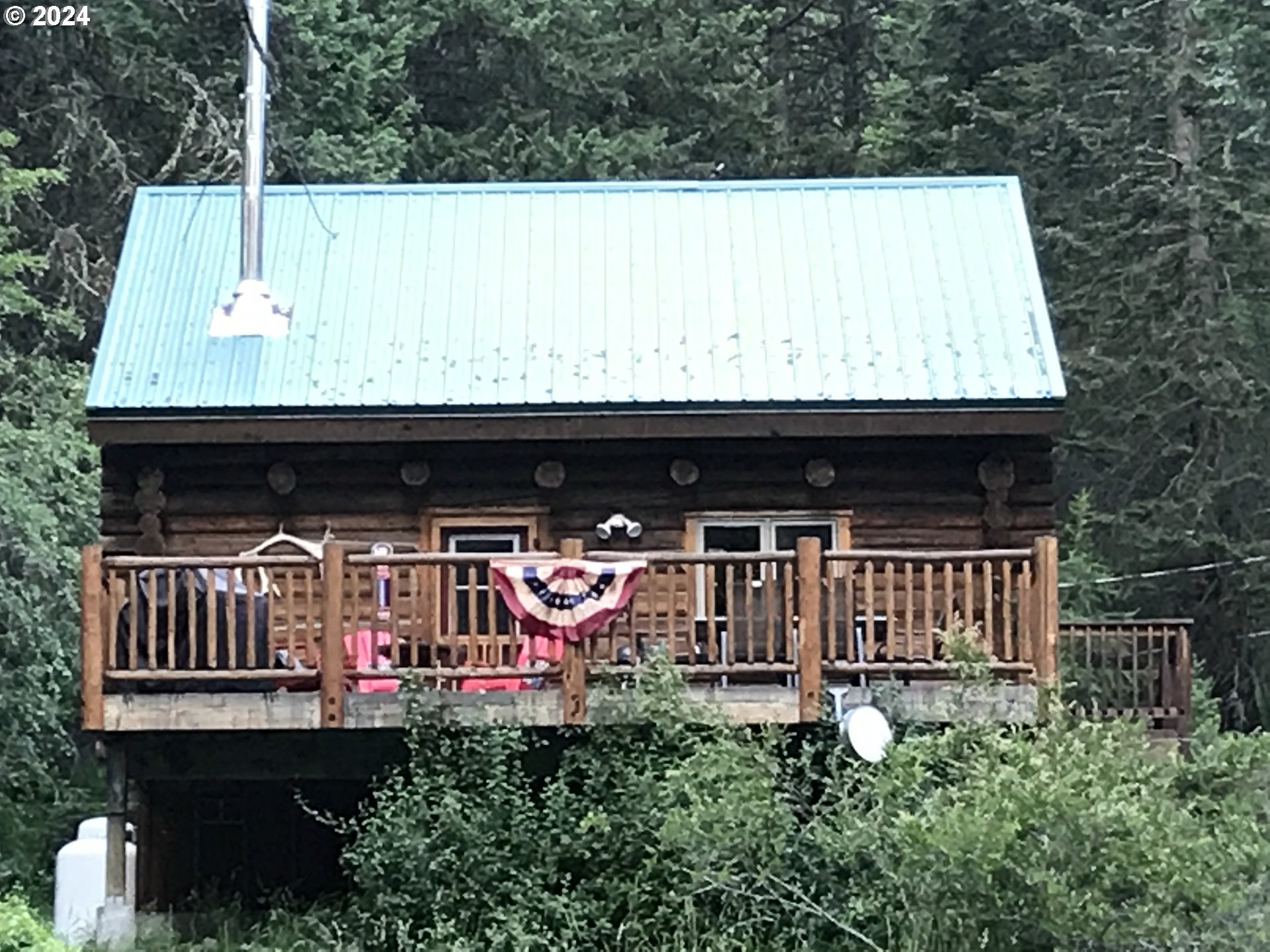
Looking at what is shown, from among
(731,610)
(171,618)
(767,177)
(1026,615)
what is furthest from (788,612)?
(767,177)

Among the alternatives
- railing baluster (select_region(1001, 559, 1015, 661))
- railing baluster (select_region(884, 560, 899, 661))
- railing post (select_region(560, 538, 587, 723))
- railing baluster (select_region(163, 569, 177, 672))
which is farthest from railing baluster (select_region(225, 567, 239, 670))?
railing baluster (select_region(1001, 559, 1015, 661))

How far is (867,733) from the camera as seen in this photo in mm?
11664

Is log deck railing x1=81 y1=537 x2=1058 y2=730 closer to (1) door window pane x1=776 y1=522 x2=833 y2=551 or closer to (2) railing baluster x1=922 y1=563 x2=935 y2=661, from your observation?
(2) railing baluster x1=922 y1=563 x2=935 y2=661

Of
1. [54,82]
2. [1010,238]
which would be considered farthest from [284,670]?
[54,82]

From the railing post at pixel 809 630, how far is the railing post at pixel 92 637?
4169 millimetres

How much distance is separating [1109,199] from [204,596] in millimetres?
16770

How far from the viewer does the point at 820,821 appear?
11234 millimetres

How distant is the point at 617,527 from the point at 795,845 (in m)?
4.09

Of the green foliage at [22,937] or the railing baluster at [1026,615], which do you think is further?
the railing baluster at [1026,615]

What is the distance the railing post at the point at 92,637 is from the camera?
1186cm

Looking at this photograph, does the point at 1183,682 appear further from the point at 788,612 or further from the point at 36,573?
the point at 36,573

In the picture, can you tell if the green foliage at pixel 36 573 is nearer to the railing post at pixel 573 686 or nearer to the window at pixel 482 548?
the window at pixel 482 548

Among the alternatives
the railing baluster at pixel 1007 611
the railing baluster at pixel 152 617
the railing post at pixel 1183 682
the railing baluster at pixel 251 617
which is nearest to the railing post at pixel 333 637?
the railing baluster at pixel 251 617

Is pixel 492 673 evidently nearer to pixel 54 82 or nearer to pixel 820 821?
pixel 820 821
